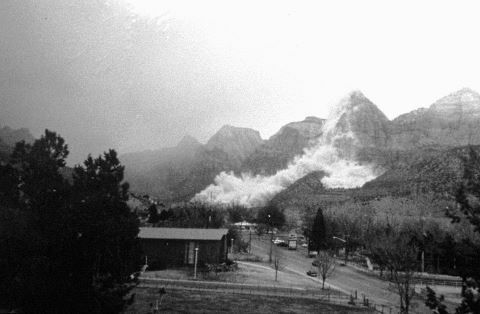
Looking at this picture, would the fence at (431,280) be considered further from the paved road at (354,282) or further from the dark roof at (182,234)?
the dark roof at (182,234)

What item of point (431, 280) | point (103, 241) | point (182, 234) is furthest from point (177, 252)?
point (103, 241)

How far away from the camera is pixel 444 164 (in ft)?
→ 494

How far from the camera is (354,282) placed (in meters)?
54.8

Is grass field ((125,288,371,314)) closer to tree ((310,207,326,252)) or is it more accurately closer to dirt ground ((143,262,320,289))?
dirt ground ((143,262,320,289))

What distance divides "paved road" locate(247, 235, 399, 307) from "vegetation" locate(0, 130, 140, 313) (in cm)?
3084

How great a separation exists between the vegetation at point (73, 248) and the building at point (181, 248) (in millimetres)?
38148

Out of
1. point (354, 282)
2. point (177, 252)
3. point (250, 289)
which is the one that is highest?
point (177, 252)

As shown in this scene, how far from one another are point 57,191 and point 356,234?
270 feet

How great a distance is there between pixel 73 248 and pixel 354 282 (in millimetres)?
44639

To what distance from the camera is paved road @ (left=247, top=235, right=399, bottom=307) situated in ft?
149

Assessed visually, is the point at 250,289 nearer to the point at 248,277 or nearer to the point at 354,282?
the point at 248,277

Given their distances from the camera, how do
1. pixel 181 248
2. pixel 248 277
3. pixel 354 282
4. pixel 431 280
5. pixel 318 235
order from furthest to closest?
1. pixel 318 235
2. pixel 431 280
3. pixel 181 248
4. pixel 354 282
5. pixel 248 277

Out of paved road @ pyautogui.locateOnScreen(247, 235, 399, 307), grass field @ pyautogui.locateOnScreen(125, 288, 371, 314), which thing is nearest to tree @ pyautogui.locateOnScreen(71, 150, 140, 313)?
grass field @ pyautogui.locateOnScreen(125, 288, 371, 314)

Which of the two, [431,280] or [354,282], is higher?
[431,280]
